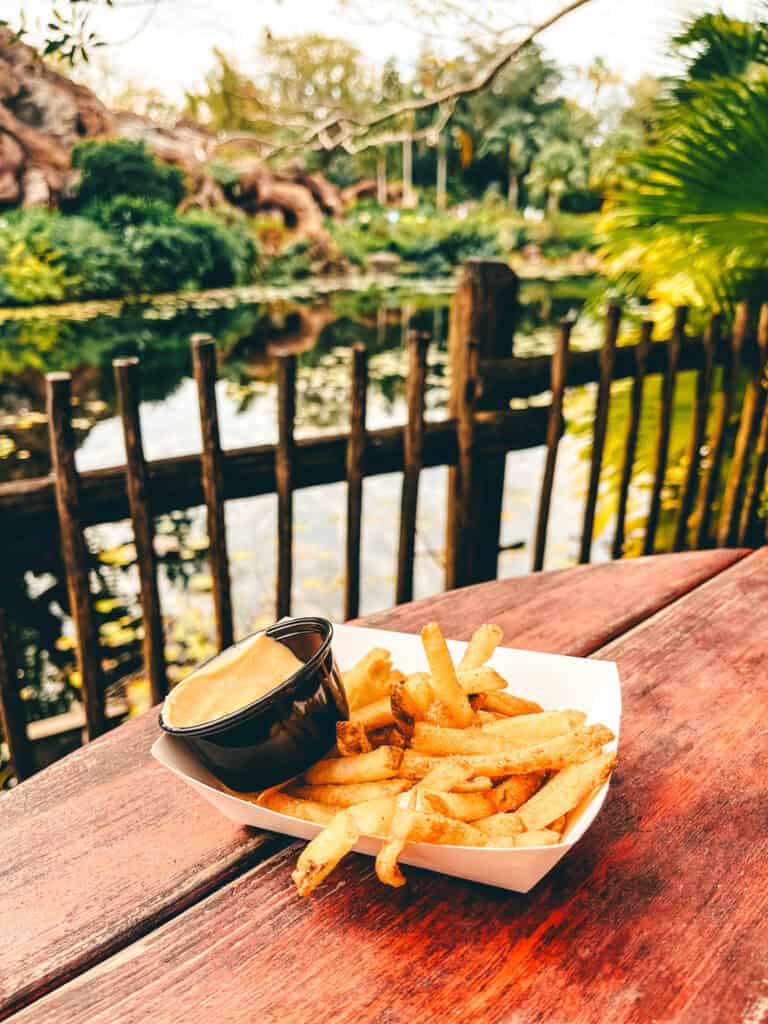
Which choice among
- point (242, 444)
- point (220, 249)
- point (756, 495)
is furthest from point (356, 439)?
point (220, 249)

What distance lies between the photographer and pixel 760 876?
0.77m

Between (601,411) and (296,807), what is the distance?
214cm

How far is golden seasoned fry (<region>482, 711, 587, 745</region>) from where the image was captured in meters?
0.79

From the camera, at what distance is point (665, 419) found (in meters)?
2.87

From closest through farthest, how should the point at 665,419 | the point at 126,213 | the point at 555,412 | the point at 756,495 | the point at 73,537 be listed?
the point at 73,537
the point at 555,412
the point at 665,419
the point at 756,495
the point at 126,213

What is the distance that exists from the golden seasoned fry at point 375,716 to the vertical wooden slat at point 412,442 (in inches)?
47.9

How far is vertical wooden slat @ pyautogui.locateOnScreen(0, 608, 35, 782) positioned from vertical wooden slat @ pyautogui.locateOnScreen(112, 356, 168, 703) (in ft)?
1.06

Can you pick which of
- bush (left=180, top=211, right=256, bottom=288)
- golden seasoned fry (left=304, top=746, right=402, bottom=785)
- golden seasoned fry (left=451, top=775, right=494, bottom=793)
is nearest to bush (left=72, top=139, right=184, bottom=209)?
bush (left=180, top=211, right=256, bottom=288)

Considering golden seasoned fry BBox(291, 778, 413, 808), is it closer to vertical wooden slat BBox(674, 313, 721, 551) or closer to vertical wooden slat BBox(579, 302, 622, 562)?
vertical wooden slat BBox(579, 302, 622, 562)

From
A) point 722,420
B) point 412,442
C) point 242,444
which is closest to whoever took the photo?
point 412,442

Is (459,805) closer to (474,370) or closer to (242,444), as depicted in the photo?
(474,370)

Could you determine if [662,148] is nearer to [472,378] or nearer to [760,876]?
[472,378]

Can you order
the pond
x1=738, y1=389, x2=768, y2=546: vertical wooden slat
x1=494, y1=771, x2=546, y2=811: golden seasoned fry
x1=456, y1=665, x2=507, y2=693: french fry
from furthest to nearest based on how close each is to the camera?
the pond
x1=738, y1=389, x2=768, y2=546: vertical wooden slat
x1=456, y1=665, x2=507, y2=693: french fry
x1=494, y1=771, x2=546, y2=811: golden seasoned fry

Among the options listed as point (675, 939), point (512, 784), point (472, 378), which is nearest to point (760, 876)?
point (675, 939)
